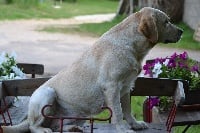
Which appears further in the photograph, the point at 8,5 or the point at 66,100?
the point at 8,5

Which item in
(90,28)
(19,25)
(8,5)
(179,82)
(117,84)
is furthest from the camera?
(8,5)

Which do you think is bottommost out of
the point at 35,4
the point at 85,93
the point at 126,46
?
the point at 35,4

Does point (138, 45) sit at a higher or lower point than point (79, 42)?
higher

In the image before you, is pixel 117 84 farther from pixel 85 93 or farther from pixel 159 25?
pixel 159 25

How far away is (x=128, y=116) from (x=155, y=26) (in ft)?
2.65

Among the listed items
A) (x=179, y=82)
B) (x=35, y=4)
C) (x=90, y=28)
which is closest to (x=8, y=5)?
(x=35, y=4)

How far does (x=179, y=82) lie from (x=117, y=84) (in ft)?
2.05

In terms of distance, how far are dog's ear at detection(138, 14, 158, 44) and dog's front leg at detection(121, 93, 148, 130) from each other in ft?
1.76

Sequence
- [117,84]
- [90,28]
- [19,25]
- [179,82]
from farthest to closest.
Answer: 1. [19,25]
2. [90,28]
3. [179,82]
4. [117,84]

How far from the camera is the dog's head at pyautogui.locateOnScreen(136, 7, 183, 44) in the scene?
399 centimetres

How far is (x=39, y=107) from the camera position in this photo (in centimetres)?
402

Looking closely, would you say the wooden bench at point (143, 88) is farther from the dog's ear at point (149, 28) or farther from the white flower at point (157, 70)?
the white flower at point (157, 70)

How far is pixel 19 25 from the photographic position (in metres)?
22.9

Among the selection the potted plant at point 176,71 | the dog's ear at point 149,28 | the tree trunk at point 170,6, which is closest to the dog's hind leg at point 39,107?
the dog's ear at point 149,28
